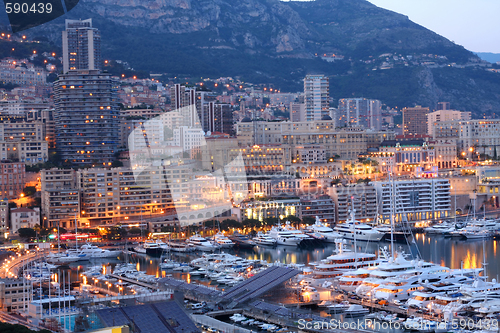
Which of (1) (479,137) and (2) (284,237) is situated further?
(1) (479,137)

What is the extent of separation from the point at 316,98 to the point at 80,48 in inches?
556

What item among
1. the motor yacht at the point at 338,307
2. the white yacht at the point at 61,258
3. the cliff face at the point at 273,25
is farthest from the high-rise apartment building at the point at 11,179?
the cliff face at the point at 273,25

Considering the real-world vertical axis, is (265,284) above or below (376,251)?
above

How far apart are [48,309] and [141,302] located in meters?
1.89

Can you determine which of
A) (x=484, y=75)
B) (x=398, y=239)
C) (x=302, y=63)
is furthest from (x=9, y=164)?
(x=484, y=75)

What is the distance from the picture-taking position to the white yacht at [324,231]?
27688mm

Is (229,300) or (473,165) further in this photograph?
(473,165)

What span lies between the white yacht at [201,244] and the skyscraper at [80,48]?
68.9ft

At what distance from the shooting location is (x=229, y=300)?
16.5m

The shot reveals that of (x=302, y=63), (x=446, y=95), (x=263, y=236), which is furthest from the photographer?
(x=302, y=63)

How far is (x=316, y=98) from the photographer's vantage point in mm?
47250

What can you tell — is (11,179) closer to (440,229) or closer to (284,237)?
(284,237)

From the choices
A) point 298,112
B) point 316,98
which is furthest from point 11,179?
point 298,112

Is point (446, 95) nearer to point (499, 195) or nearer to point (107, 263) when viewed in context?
point (499, 195)
